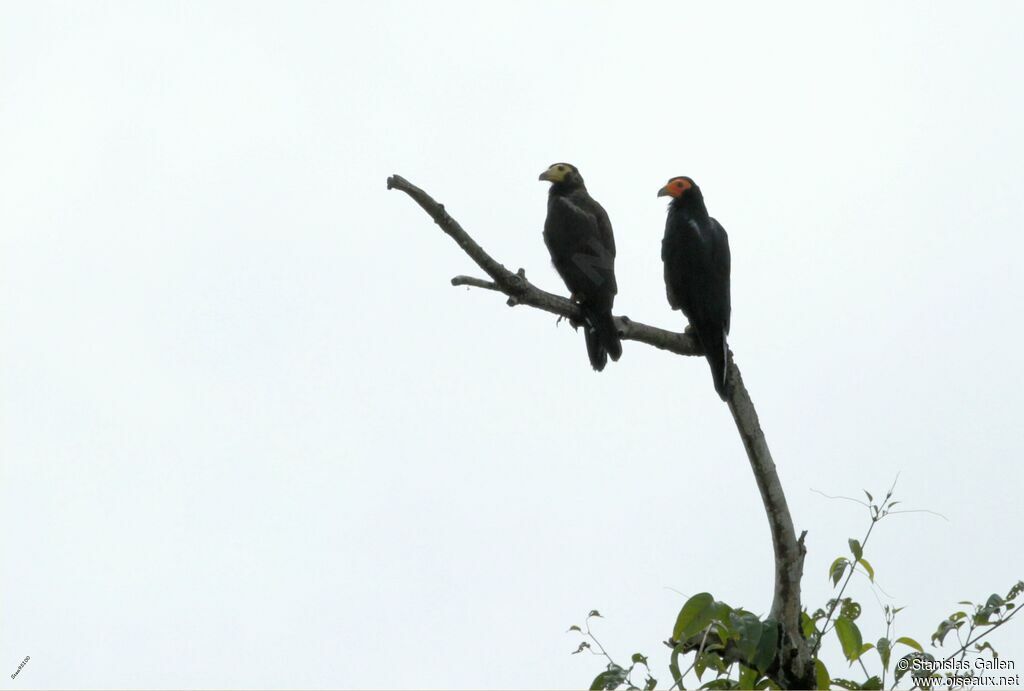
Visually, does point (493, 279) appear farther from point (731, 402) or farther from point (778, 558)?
point (778, 558)

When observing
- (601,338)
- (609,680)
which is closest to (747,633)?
(609,680)

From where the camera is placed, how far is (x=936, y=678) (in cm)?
315

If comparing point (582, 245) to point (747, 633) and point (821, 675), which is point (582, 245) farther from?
point (747, 633)

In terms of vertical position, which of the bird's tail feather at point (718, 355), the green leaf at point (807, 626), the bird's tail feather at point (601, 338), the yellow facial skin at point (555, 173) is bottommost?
the green leaf at point (807, 626)

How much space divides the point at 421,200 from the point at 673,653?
1.69m

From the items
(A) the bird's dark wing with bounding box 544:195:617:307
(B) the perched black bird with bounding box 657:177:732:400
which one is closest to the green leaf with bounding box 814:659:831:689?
(B) the perched black bird with bounding box 657:177:732:400

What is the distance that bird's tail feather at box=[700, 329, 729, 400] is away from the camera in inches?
163

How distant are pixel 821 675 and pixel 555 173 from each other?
162 inches

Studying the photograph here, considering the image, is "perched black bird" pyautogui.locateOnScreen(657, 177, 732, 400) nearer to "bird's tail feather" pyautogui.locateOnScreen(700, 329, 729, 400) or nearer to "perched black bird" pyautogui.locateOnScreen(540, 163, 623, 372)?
"bird's tail feather" pyautogui.locateOnScreen(700, 329, 729, 400)

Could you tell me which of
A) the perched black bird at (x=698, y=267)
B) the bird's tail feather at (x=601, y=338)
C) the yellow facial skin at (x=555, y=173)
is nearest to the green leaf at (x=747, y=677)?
the perched black bird at (x=698, y=267)

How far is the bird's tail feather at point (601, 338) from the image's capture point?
5113 mm

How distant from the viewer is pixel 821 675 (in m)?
3.19

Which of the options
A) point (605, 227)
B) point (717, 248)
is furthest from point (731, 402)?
point (605, 227)

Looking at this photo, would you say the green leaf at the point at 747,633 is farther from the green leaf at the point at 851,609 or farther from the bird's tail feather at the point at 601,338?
the bird's tail feather at the point at 601,338
